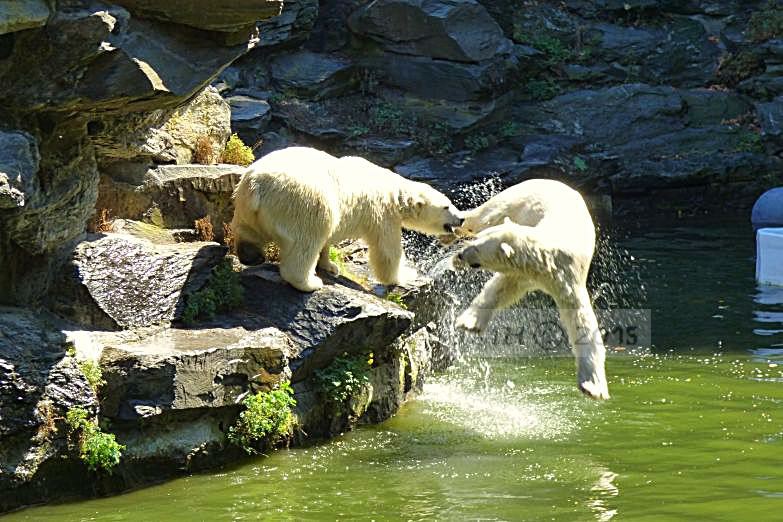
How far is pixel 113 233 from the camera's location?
851cm

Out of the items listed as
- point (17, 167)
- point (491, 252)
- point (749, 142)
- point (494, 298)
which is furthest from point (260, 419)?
Result: point (749, 142)

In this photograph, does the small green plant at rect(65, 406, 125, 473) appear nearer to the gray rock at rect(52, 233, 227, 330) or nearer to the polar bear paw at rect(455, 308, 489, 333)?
the gray rock at rect(52, 233, 227, 330)

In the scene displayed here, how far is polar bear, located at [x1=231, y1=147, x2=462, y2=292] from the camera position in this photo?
814 centimetres

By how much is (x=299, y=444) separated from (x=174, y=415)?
1.19 meters

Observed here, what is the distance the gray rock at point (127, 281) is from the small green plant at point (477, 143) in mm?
11773

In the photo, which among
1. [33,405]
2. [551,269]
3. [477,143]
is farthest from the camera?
[477,143]

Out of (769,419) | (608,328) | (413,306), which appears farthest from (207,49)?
(608,328)

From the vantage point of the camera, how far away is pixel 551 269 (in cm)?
742

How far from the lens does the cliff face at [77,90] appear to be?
6.64 metres

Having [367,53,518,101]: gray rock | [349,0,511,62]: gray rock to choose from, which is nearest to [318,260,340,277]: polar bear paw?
[367,53,518,101]: gray rock

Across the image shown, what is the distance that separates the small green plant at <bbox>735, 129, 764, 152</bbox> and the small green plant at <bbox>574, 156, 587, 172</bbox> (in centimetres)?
325

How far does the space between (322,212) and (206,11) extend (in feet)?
5.80

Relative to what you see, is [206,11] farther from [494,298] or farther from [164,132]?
[494,298]

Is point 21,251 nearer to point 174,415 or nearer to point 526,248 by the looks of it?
point 174,415
